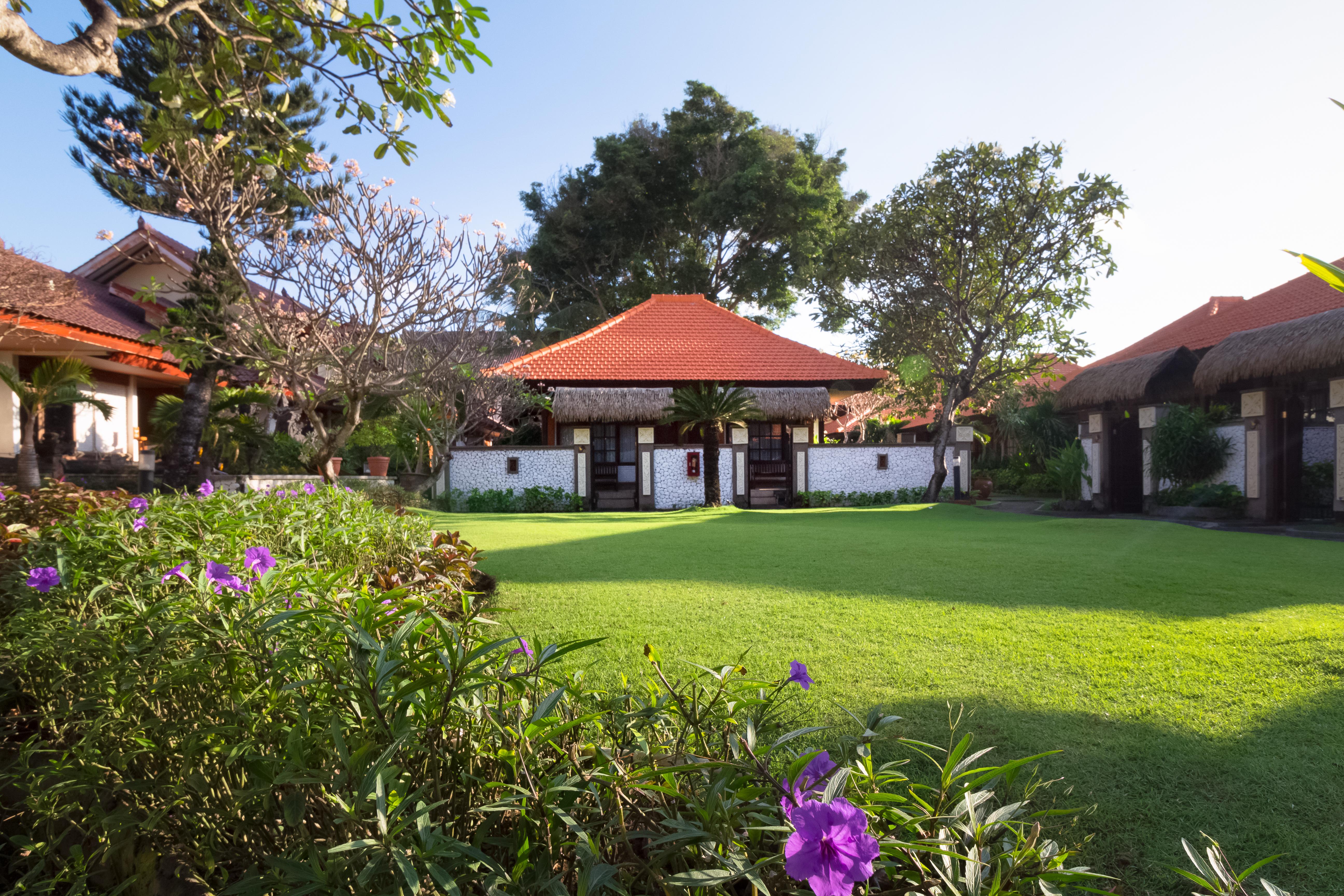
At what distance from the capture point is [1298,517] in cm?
1145

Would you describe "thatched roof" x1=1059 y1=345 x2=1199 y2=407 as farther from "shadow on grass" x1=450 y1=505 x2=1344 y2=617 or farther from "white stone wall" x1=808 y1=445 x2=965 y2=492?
"white stone wall" x1=808 y1=445 x2=965 y2=492

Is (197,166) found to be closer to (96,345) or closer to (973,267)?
(96,345)

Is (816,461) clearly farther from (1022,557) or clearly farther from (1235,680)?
(1235,680)

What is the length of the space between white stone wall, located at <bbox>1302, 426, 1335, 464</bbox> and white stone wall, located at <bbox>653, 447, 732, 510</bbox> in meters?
11.5

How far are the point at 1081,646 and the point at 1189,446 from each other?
A: 36.4 feet

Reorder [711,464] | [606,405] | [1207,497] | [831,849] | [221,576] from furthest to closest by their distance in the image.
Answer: [606,405] → [711,464] → [1207,497] → [221,576] → [831,849]

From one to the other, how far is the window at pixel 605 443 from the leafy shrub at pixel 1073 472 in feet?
34.0

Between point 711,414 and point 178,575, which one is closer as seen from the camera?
point 178,575

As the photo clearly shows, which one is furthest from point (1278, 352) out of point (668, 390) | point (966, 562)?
point (668, 390)

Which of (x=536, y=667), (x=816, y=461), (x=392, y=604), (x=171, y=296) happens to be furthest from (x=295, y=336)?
(x=171, y=296)

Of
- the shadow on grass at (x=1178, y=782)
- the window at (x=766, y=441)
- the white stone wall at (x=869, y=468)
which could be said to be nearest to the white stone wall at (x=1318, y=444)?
the white stone wall at (x=869, y=468)

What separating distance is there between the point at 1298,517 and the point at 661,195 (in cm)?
2141

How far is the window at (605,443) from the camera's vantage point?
61.9ft

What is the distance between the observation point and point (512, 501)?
16766 millimetres
